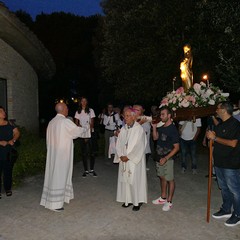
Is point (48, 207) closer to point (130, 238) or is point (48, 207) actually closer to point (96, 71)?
point (130, 238)

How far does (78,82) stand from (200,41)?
721 inches

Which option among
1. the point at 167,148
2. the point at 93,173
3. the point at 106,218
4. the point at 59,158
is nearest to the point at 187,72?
the point at 93,173

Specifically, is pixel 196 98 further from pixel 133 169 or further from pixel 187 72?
pixel 187 72

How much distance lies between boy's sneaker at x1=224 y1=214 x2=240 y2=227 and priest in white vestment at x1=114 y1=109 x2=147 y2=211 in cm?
160

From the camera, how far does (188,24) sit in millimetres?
19109

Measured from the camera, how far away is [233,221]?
18.9ft

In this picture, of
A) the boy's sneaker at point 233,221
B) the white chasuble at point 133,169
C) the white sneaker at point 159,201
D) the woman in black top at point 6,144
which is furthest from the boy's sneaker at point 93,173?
the boy's sneaker at point 233,221

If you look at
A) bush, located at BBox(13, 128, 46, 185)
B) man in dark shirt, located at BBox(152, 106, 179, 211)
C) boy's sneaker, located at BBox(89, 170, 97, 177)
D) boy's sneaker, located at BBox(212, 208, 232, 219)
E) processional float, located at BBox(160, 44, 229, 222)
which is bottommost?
boy's sneaker, located at BBox(89, 170, 97, 177)

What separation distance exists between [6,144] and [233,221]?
4.77m

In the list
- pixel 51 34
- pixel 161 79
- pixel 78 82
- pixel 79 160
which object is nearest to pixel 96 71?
pixel 78 82

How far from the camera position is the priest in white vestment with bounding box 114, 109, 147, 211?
663 centimetres

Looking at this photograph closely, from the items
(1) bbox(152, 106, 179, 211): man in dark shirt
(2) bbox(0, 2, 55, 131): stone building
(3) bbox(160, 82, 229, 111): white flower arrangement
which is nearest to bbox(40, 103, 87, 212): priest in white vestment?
(1) bbox(152, 106, 179, 211): man in dark shirt

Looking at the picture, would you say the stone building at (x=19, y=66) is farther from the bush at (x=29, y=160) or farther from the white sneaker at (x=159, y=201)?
the white sneaker at (x=159, y=201)

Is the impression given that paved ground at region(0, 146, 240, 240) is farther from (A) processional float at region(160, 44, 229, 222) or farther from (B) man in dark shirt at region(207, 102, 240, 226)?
(A) processional float at region(160, 44, 229, 222)
